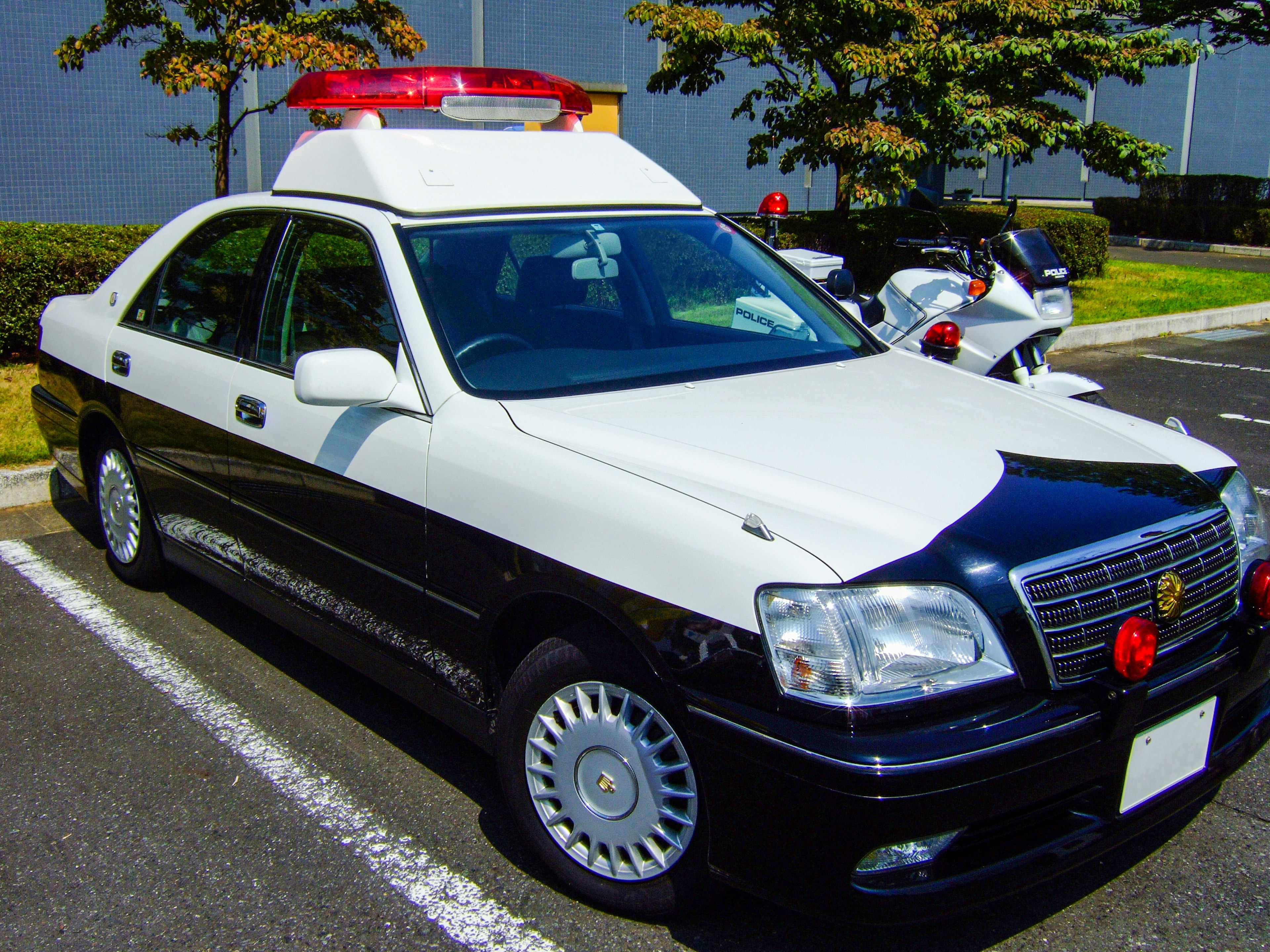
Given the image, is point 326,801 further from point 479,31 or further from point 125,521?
point 479,31

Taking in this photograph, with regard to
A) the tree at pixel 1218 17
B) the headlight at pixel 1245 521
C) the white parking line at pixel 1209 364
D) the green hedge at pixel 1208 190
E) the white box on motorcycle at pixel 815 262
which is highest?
the tree at pixel 1218 17

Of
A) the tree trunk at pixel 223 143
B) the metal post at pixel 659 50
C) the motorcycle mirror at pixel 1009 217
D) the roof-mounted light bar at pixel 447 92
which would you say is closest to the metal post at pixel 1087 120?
the metal post at pixel 659 50

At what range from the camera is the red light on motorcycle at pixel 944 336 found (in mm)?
5340

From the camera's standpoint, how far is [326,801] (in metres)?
3.19

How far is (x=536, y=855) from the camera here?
9.16ft

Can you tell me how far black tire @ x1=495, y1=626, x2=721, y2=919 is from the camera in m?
2.43

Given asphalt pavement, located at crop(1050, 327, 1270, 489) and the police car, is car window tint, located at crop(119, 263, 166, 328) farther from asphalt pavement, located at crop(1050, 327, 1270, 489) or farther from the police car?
asphalt pavement, located at crop(1050, 327, 1270, 489)

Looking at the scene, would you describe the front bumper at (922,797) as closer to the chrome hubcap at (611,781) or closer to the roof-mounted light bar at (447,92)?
the chrome hubcap at (611,781)

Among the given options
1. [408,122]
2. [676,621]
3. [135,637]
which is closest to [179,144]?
[408,122]

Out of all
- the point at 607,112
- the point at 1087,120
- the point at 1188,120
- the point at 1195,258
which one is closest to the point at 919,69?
the point at 607,112

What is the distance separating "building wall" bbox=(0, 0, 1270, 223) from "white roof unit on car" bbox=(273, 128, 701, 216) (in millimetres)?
10031

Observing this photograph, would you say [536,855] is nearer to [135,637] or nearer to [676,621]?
[676,621]

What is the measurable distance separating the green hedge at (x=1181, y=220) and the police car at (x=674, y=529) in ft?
65.2

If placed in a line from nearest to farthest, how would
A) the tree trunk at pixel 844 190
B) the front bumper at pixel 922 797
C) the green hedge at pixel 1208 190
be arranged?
the front bumper at pixel 922 797 < the tree trunk at pixel 844 190 < the green hedge at pixel 1208 190
